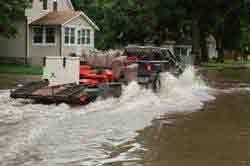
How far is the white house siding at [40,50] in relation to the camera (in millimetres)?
40438

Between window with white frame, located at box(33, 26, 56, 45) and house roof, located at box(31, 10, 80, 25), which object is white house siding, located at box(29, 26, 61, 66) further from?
house roof, located at box(31, 10, 80, 25)

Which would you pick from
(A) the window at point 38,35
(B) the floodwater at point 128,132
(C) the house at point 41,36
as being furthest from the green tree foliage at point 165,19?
(B) the floodwater at point 128,132

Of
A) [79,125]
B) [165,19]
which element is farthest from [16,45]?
[79,125]

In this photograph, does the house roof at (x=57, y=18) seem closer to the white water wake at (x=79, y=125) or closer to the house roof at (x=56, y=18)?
the house roof at (x=56, y=18)

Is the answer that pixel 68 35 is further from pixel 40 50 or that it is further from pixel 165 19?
pixel 165 19

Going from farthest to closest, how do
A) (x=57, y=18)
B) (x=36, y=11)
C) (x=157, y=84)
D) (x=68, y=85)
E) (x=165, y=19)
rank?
(x=165, y=19) → (x=57, y=18) → (x=36, y=11) → (x=157, y=84) → (x=68, y=85)

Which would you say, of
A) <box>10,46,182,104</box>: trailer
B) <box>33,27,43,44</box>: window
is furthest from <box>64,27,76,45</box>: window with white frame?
<box>10,46,182,104</box>: trailer

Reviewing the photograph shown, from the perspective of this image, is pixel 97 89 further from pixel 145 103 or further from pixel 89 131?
pixel 89 131

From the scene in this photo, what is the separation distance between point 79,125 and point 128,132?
129cm

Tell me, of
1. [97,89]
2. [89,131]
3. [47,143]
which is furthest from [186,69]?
[47,143]

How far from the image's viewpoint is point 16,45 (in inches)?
1597

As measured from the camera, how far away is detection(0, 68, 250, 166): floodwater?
885cm

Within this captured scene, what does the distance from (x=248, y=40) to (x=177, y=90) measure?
6623 centimetres

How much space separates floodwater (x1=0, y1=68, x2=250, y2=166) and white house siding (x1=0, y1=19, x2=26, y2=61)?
23.6 metres
